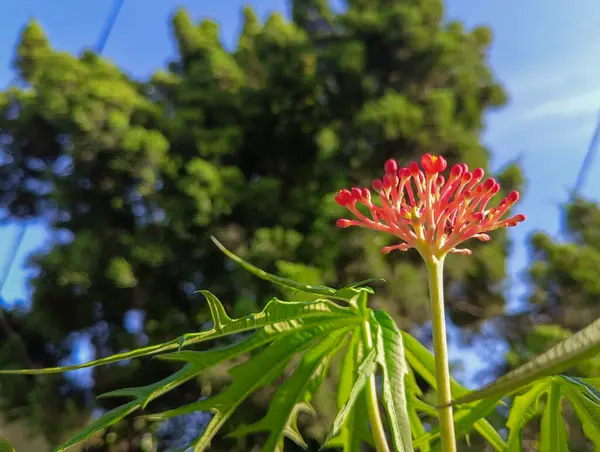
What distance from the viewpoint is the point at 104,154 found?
479 centimetres

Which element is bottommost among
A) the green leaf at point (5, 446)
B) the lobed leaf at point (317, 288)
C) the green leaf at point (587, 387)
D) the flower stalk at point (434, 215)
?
the green leaf at point (5, 446)

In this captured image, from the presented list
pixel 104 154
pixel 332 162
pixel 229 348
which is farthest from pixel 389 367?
pixel 104 154

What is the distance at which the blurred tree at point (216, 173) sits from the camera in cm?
436

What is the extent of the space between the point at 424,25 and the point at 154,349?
18.3 ft

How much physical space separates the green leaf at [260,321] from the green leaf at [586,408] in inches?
7.9

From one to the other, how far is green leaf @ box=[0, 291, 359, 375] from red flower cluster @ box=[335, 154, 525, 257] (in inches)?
3.0

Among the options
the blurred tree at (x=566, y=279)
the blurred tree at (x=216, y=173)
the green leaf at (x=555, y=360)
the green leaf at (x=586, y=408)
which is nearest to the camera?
the green leaf at (x=555, y=360)

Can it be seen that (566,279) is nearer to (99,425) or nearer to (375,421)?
(375,421)

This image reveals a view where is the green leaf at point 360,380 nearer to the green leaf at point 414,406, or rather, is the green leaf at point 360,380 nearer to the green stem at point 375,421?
the green stem at point 375,421

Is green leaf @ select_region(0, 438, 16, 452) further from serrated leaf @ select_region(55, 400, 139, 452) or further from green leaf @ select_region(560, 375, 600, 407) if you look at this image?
green leaf @ select_region(560, 375, 600, 407)

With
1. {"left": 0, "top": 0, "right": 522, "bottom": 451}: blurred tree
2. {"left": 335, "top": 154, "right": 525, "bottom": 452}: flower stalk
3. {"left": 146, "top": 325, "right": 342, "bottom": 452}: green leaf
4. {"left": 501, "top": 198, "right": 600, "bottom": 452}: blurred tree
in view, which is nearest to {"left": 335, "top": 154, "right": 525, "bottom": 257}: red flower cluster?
{"left": 335, "top": 154, "right": 525, "bottom": 452}: flower stalk

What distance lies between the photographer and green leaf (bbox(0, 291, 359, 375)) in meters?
0.40

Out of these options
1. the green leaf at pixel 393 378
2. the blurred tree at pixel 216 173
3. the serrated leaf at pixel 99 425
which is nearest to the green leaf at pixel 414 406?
the green leaf at pixel 393 378

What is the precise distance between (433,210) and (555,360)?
0.31 metres
